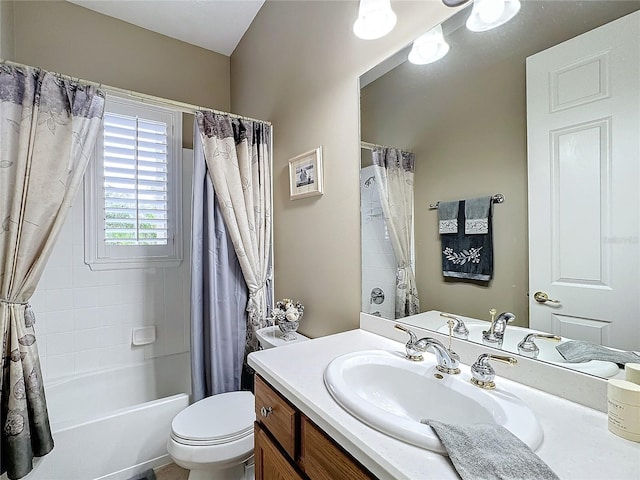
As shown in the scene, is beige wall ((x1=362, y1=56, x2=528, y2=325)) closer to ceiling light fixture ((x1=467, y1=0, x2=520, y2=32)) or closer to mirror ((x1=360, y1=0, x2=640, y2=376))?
mirror ((x1=360, y1=0, x2=640, y2=376))

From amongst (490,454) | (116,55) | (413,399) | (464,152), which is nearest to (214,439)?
(413,399)

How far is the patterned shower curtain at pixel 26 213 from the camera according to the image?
1.33 metres

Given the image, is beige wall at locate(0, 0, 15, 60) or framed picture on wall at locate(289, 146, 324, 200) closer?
framed picture on wall at locate(289, 146, 324, 200)

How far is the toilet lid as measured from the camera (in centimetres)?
129

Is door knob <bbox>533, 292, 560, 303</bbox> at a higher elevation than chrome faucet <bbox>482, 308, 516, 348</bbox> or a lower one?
higher

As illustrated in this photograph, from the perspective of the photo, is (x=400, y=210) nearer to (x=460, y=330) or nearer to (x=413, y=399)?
(x=460, y=330)

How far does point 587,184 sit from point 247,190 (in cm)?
159

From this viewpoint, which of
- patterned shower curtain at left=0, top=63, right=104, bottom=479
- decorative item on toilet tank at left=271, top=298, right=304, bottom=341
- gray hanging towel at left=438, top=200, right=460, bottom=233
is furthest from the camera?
decorative item on toilet tank at left=271, top=298, right=304, bottom=341

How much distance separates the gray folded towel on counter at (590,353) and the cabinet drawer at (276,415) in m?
0.72

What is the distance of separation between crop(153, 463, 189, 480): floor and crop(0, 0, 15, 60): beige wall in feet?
8.09

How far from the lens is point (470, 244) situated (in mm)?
1012

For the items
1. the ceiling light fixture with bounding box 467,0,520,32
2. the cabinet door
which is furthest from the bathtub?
the ceiling light fixture with bounding box 467,0,520,32

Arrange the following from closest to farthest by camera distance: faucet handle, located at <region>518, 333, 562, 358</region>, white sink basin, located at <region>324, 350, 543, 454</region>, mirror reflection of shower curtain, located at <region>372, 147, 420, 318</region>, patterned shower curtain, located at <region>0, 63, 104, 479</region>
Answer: white sink basin, located at <region>324, 350, 543, 454</region>, faucet handle, located at <region>518, 333, 562, 358</region>, mirror reflection of shower curtain, located at <region>372, 147, 420, 318</region>, patterned shower curtain, located at <region>0, 63, 104, 479</region>

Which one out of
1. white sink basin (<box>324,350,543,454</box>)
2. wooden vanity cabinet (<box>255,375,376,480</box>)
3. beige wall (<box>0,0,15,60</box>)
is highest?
beige wall (<box>0,0,15,60</box>)
